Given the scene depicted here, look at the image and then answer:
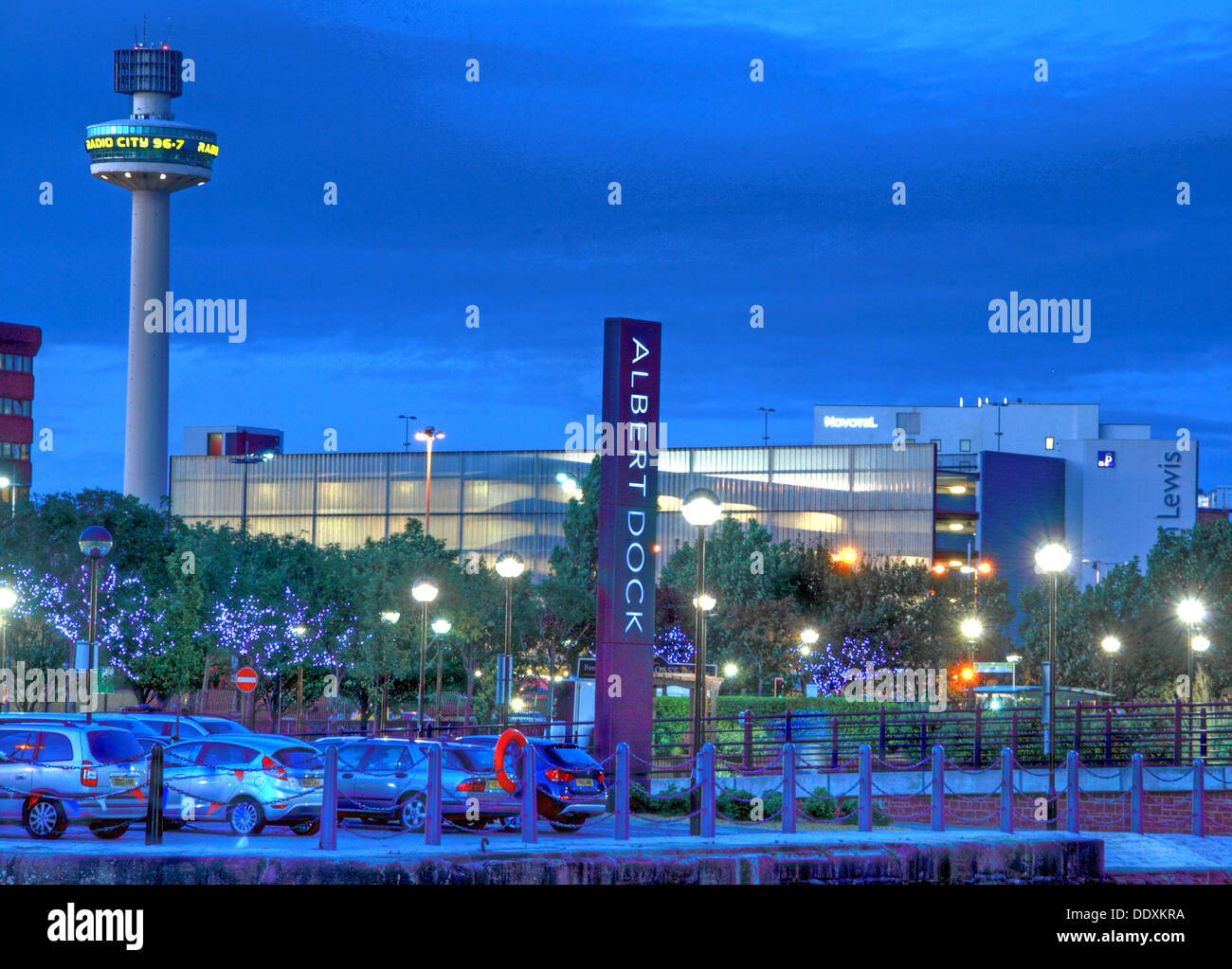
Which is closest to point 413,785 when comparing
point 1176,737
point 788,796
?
point 788,796

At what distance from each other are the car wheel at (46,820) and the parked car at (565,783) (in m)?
6.01

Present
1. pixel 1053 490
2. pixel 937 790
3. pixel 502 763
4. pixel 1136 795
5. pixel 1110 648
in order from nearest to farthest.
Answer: pixel 937 790
pixel 502 763
pixel 1136 795
pixel 1110 648
pixel 1053 490

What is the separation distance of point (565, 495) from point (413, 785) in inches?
2835

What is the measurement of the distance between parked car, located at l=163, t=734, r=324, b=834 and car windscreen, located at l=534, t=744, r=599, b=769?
11.1 feet

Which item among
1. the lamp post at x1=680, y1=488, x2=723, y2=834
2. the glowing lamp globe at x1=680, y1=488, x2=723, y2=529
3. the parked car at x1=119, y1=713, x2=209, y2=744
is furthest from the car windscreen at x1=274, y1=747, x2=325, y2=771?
the glowing lamp globe at x1=680, y1=488, x2=723, y2=529

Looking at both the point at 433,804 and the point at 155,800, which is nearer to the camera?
the point at 155,800

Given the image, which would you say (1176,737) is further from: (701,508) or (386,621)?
(386,621)

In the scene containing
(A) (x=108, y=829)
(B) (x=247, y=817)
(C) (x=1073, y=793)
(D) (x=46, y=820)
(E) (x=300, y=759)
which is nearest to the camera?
(D) (x=46, y=820)

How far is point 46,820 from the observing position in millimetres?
21328

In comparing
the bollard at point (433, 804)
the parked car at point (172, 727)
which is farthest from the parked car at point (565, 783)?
the parked car at point (172, 727)

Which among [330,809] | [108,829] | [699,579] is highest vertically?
[699,579]

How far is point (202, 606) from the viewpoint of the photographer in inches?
2297

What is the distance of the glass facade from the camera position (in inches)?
3735

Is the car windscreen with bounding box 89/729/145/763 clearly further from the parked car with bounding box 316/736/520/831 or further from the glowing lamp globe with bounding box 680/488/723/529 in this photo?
the glowing lamp globe with bounding box 680/488/723/529
